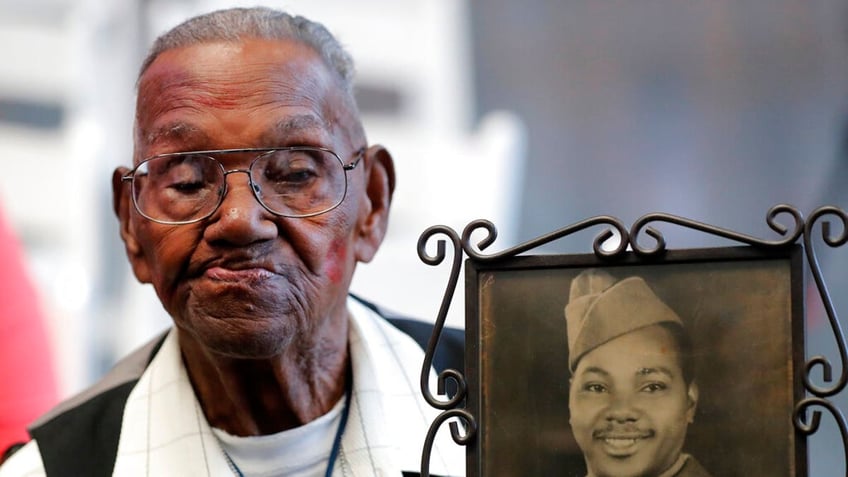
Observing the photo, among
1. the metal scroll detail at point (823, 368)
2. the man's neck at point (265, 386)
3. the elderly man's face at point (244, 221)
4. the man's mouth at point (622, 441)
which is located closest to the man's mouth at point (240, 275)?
the elderly man's face at point (244, 221)

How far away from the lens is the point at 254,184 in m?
1.05

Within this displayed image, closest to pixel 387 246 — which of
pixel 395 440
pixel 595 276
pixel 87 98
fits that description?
pixel 87 98

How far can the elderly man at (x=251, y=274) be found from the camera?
106 cm

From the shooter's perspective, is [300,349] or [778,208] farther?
[300,349]

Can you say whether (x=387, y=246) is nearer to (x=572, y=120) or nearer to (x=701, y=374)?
(x=572, y=120)

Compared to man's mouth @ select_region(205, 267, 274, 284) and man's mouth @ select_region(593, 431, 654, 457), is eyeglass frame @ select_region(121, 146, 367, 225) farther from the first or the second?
man's mouth @ select_region(593, 431, 654, 457)

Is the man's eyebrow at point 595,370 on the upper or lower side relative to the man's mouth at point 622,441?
upper

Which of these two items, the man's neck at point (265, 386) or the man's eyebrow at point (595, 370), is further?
the man's neck at point (265, 386)

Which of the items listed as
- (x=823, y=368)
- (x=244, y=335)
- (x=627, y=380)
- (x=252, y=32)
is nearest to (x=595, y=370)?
(x=627, y=380)

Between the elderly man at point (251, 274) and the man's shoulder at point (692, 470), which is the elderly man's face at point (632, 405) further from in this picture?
the elderly man at point (251, 274)

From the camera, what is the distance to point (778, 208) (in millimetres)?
897

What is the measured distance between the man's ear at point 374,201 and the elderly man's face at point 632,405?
0.31 metres

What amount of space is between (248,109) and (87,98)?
154 cm

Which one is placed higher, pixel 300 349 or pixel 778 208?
pixel 778 208
